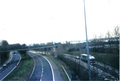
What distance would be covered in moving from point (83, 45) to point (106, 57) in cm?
630

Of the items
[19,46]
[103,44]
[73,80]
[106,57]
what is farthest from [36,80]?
[19,46]

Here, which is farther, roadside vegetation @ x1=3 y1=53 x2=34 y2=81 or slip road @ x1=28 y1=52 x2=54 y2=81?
slip road @ x1=28 y1=52 x2=54 y2=81

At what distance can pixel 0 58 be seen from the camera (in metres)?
20.1

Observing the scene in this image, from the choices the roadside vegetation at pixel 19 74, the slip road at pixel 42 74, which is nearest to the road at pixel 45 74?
the slip road at pixel 42 74

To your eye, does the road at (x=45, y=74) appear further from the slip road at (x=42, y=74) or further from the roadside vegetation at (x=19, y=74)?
the roadside vegetation at (x=19, y=74)

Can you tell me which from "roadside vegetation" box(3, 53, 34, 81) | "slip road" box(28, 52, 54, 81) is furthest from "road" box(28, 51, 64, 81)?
"roadside vegetation" box(3, 53, 34, 81)

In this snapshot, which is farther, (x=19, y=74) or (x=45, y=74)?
(x=45, y=74)

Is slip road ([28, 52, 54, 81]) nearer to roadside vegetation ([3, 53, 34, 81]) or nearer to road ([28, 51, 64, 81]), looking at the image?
road ([28, 51, 64, 81])

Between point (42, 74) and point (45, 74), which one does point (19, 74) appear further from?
point (45, 74)

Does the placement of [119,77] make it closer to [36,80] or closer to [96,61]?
[96,61]

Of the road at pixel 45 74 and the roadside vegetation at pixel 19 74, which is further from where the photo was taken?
the road at pixel 45 74

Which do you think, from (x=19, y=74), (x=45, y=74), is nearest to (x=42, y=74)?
Answer: (x=45, y=74)

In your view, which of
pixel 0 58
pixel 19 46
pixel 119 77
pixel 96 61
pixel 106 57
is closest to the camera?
pixel 119 77

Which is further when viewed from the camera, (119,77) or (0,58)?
(0,58)
